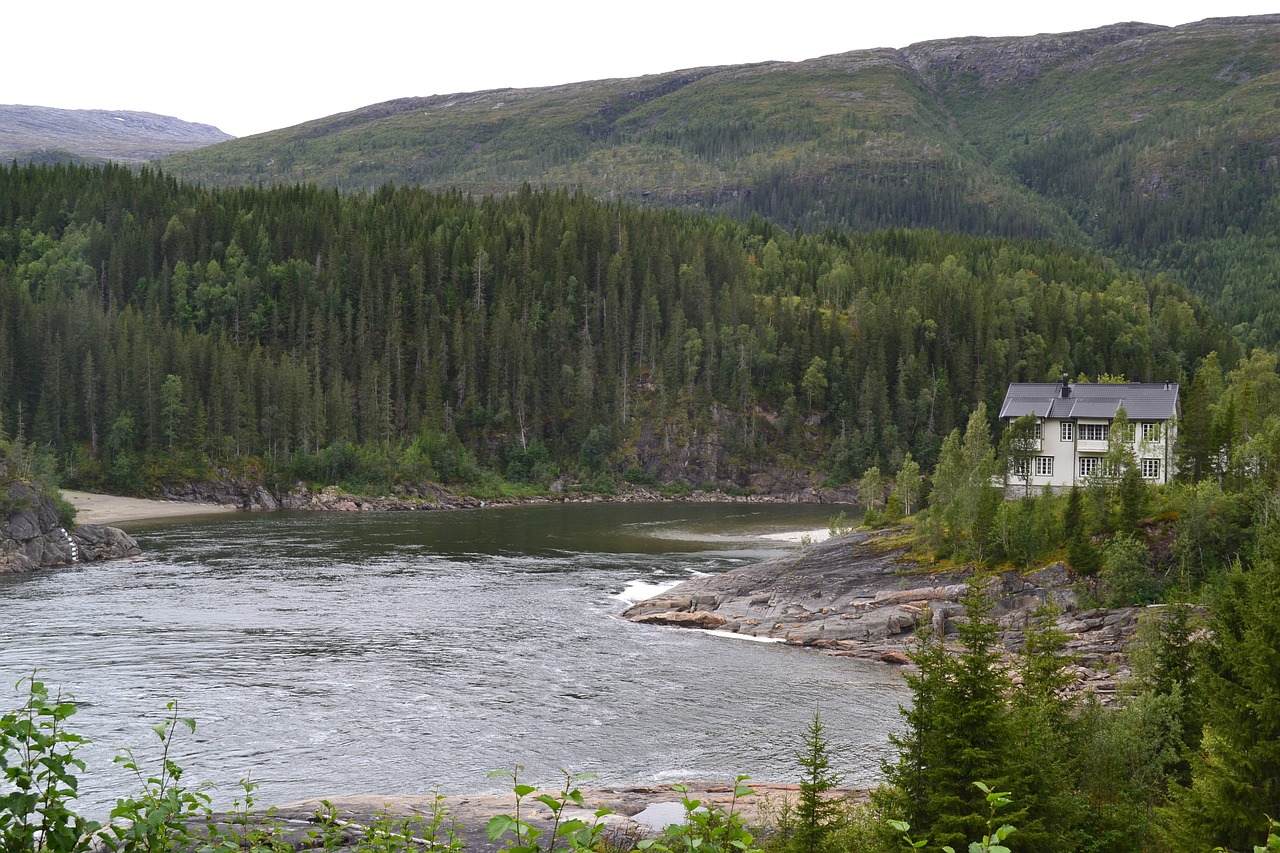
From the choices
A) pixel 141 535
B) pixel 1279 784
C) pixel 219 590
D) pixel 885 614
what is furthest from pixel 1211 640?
pixel 141 535

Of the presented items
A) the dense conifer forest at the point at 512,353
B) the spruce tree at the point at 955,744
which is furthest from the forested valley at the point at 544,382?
the spruce tree at the point at 955,744

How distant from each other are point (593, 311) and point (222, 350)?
6211 cm

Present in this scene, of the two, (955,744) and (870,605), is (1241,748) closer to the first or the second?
(955,744)

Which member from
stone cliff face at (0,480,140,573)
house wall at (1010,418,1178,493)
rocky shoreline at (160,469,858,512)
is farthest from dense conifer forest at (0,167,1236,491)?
house wall at (1010,418,1178,493)

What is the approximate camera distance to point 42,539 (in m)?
92.7

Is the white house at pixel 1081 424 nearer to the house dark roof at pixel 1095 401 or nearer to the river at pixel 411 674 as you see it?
the house dark roof at pixel 1095 401

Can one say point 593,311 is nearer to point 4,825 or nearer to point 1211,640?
point 1211,640

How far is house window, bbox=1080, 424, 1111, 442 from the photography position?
3531 inches

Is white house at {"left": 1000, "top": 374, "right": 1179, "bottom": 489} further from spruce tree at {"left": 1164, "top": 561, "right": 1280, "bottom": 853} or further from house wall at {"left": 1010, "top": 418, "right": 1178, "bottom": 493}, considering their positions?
spruce tree at {"left": 1164, "top": 561, "right": 1280, "bottom": 853}

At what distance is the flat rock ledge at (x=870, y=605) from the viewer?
2384 inches

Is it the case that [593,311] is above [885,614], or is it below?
above

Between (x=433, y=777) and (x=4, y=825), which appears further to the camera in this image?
(x=433, y=777)

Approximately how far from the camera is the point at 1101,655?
188ft

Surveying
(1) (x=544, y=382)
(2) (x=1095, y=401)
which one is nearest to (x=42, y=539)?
(2) (x=1095, y=401)
